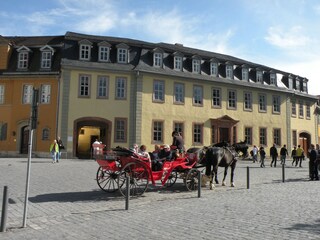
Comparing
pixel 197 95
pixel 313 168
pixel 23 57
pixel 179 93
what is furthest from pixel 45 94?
pixel 313 168

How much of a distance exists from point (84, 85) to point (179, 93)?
333 inches

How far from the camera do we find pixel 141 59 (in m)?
31.9

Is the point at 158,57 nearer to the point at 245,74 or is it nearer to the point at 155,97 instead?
the point at 155,97

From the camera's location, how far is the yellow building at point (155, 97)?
30062mm

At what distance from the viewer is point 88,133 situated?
3266cm

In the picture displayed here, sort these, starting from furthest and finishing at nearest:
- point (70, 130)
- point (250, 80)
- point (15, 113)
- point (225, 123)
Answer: point (250, 80) → point (225, 123) → point (15, 113) → point (70, 130)

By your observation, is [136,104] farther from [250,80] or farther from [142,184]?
[142,184]

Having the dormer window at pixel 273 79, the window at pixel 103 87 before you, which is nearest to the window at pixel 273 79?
the dormer window at pixel 273 79

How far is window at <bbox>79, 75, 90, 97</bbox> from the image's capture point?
30078 millimetres

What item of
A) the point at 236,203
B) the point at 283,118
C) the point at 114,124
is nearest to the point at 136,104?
the point at 114,124

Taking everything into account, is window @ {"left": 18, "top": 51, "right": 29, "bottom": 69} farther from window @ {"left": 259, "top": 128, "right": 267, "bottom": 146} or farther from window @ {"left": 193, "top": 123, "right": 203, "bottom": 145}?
window @ {"left": 259, "top": 128, "right": 267, "bottom": 146}

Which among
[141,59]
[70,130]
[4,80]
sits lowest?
[70,130]

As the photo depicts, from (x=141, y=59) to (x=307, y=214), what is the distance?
83.0 ft

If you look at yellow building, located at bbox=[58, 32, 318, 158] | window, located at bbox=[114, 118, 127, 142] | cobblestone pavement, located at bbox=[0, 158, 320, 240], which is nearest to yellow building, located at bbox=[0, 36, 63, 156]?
yellow building, located at bbox=[58, 32, 318, 158]
